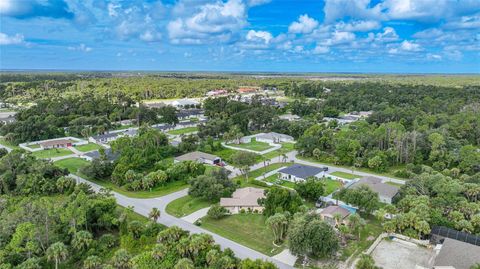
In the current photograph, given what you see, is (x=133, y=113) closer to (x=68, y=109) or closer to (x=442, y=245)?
(x=68, y=109)

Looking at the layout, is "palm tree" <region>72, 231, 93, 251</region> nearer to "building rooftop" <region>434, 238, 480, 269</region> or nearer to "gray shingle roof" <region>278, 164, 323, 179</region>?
"building rooftop" <region>434, 238, 480, 269</region>

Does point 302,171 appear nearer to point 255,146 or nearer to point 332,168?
point 332,168

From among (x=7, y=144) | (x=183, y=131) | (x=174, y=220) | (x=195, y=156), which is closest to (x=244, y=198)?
(x=174, y=220)

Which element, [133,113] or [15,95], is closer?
[133,113]

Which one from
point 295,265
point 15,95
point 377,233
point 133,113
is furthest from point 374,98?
point 15,95

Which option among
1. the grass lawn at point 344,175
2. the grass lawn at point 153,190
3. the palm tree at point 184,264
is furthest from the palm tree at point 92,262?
the grass lawn at point 344,175

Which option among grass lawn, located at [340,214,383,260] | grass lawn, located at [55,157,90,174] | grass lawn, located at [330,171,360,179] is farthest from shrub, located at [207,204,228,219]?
grass lawn, located at [55,157,90,174]
